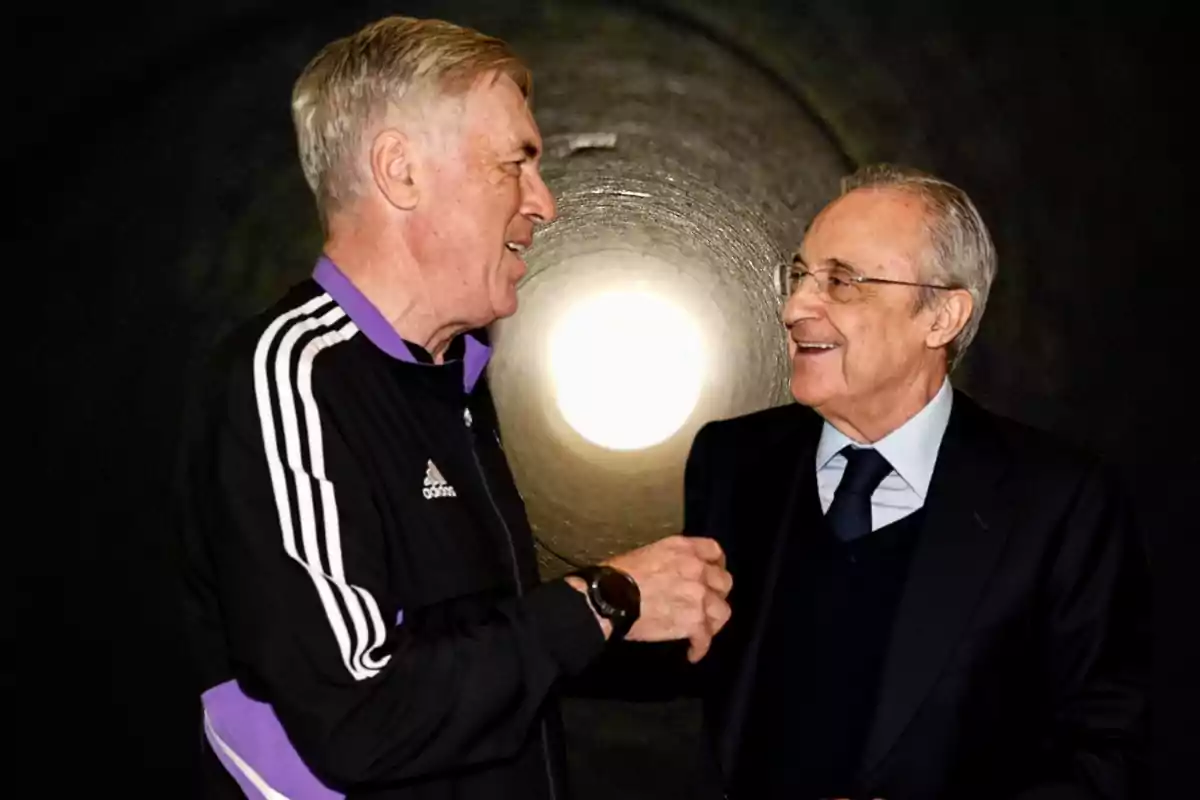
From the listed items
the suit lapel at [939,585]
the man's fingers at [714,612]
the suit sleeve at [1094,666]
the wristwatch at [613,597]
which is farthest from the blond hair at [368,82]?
the suit sleeve at [1094,666]

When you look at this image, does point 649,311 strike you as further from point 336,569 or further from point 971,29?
point 336,569

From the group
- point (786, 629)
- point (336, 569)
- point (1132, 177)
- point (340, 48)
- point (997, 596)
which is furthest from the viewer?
point (1132, 177)

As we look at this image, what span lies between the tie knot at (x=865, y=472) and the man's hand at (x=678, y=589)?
24 centimetres

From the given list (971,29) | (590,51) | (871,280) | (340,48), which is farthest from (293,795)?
(971,29)

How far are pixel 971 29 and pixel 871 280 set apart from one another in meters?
0.63

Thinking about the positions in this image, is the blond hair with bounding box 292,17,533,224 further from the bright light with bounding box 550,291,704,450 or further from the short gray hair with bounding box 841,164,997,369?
the bright light with bounding box 550,291,704,450

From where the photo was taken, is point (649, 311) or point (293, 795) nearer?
point (293, 795)

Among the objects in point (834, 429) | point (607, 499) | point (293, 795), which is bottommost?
point (293, 795)

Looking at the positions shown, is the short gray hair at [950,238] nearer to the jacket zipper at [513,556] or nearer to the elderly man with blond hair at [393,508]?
the elderly man with blond hair at [393,508]

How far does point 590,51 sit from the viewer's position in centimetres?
181

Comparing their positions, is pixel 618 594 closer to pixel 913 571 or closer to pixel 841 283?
pixel 913 571

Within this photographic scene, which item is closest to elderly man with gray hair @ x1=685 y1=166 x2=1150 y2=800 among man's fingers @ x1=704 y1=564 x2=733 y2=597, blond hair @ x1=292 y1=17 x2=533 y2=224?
man's fingers @ x1=704 y1=564 x2=733 y2=597

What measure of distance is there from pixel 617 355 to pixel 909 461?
1.89 feet

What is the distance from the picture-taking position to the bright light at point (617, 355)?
6.05 feet
